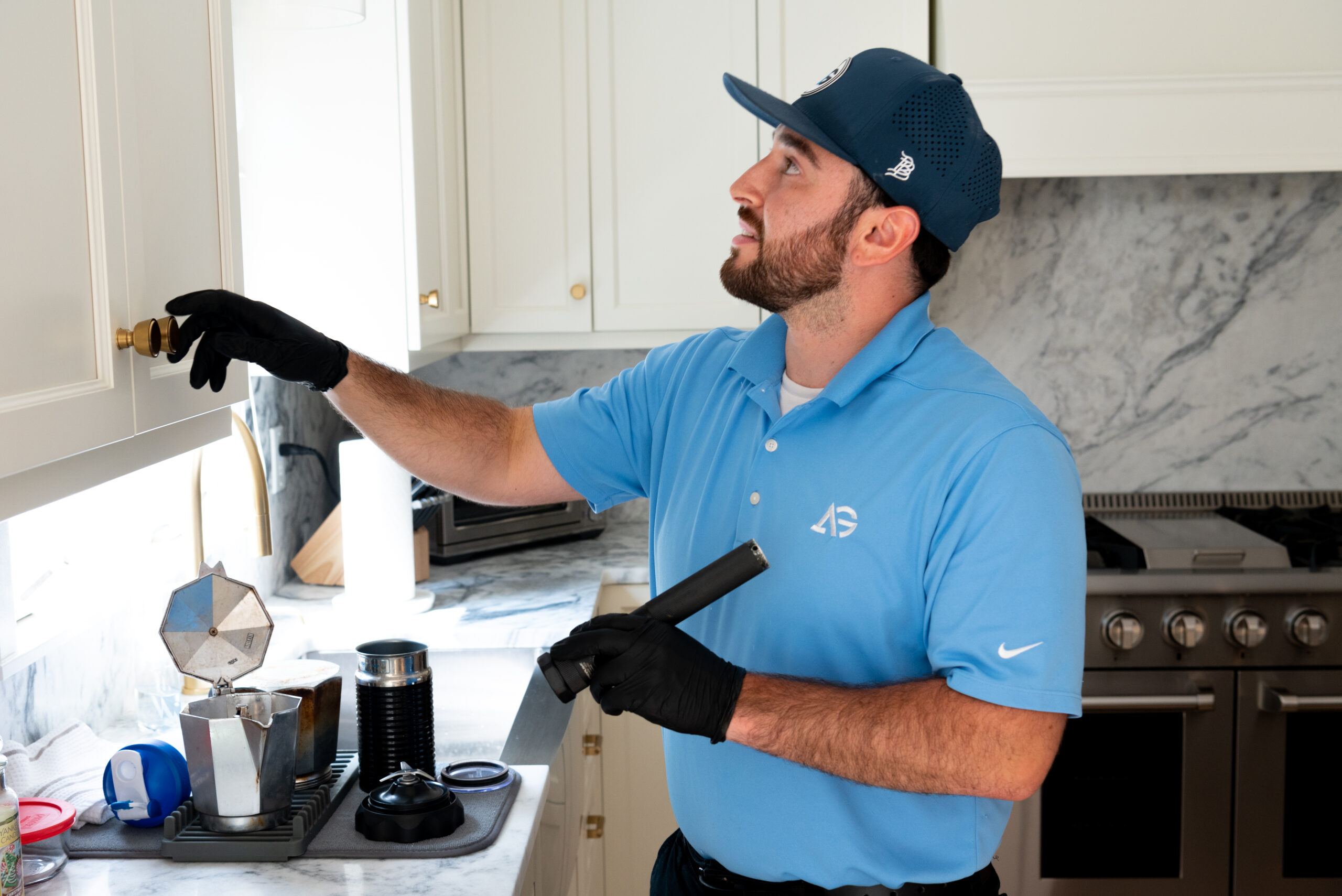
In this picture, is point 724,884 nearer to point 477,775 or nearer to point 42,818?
point 477,775

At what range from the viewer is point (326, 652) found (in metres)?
1.95

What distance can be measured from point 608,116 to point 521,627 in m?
1.09

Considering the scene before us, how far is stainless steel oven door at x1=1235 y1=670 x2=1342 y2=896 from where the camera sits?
7.61ft

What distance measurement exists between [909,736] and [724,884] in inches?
13.5

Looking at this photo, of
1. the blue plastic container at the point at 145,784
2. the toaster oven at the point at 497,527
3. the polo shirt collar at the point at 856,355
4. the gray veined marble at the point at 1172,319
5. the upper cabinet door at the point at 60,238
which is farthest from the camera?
the gray veined marble at the point at 1172,319

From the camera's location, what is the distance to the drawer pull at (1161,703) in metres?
2.31

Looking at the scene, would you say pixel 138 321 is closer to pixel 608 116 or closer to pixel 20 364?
pixel 20 364

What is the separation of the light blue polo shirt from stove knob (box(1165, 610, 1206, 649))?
118 cm

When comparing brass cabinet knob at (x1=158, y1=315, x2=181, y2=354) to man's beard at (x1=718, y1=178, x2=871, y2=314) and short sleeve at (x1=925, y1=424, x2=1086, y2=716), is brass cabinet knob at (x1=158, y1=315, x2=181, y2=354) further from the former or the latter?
short sleeve at (x1=925, y1=424, x2=1086, y2=716)

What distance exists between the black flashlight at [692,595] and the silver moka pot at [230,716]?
→ 0.28 m

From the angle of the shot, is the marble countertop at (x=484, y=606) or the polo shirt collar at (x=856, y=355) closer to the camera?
the polo shirt collar at (x=856, y=355)

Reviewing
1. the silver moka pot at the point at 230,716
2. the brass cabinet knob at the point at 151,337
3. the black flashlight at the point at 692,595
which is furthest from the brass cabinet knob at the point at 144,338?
the black flashlight at the point at 692,595

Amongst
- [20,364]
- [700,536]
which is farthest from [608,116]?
[20,364]

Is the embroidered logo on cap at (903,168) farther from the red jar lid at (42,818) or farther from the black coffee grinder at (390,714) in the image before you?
the red jar lid at (42,818)
